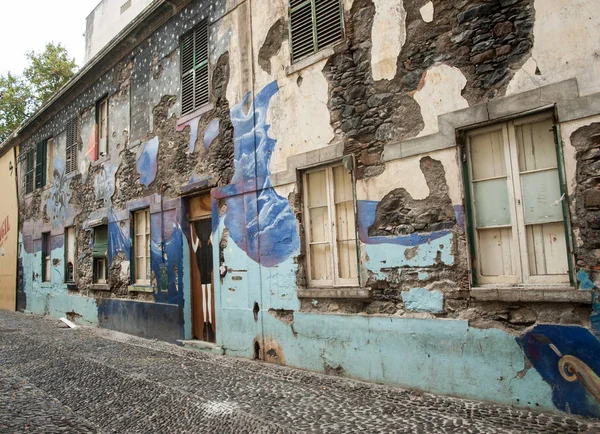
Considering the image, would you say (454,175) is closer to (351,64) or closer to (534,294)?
(534,294)

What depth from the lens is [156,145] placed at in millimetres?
9695

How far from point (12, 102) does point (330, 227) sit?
81.8 feet

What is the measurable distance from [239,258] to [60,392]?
3018 mm

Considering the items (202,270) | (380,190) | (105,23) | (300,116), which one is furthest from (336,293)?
(105,23)

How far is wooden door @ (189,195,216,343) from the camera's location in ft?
27.8

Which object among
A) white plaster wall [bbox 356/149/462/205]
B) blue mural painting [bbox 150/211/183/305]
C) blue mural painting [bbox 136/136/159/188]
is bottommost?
blue mural painting [bbox 150/211/183/305]

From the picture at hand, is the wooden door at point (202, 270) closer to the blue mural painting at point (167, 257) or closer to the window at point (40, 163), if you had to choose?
the blue mural painting at point (167, 257)

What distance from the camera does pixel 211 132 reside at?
27.0 ft

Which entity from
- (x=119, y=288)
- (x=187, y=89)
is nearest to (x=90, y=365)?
(x=119, y=288)

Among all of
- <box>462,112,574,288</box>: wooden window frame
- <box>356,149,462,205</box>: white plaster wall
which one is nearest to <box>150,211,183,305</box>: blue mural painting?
<box>356,149,462,205</box>: white plaster wall

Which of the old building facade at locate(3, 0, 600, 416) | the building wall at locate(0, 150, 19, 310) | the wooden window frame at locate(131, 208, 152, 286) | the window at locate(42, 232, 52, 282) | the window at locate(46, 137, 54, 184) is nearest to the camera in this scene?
the old building facade at locate(3, 0, 600, 416)

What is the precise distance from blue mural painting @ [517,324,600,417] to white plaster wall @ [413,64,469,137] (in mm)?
2330

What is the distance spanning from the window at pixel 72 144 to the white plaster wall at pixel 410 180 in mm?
10697

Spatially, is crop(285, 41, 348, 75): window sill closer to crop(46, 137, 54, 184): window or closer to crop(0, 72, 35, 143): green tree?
crop(46, 137, 54, 184): window
